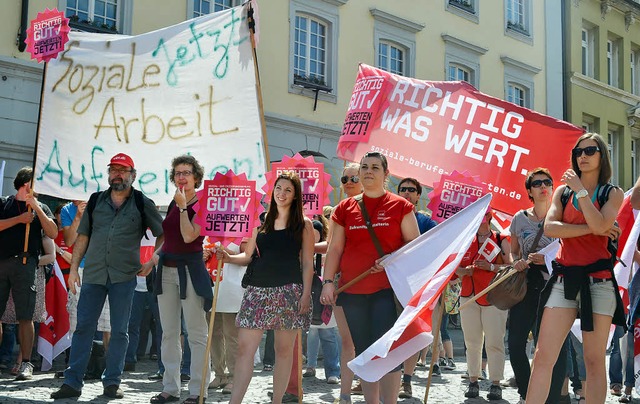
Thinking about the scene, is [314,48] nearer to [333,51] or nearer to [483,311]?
[333,51]

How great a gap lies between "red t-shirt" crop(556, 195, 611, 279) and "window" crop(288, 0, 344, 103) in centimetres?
1262

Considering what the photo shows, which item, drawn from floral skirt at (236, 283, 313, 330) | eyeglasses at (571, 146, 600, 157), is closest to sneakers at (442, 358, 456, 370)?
floral skirt at (236, 283, 313, 330)

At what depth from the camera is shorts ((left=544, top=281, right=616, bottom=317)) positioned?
17.3 ft

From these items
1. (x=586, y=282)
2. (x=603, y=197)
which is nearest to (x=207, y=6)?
(x=603, y=197)

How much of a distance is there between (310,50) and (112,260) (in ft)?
39.1

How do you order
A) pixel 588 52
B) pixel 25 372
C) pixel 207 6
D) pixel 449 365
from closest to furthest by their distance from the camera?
pixel 25 372 < pixel 449 365 < pixel 207 6 < pixel 588 52

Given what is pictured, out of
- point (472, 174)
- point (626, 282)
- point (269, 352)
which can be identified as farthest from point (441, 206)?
point (269, 352)

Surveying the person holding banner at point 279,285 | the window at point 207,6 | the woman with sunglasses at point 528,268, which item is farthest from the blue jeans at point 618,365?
the window at point 207,6

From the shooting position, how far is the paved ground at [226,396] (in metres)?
7.09

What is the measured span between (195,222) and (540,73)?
65.3ft

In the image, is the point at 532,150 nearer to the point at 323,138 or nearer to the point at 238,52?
the point at 238,52

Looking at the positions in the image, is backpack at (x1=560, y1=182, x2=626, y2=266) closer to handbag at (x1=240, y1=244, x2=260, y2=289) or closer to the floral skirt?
the floral skirt

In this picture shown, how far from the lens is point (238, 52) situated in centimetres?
792

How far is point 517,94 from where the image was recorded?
2452 cm
